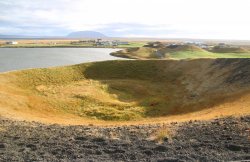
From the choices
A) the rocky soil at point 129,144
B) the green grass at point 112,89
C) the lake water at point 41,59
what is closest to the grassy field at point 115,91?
the green grass at point 112,89

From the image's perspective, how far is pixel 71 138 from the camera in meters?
14.9

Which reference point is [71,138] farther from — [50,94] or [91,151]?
[50,94]

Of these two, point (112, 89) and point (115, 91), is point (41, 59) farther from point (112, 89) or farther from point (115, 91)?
point (115, 91)

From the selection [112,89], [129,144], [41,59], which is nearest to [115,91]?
[112,89]

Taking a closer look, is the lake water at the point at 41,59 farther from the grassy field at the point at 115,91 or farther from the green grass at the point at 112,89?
the grassy field at the point at 115,91

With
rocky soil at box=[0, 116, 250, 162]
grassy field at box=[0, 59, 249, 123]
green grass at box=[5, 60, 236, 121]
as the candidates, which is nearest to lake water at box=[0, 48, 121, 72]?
green grass at box=[5, 60, 236, 121]

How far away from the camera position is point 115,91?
3878 cm

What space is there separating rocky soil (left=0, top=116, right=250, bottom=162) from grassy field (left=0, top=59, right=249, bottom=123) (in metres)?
8.64

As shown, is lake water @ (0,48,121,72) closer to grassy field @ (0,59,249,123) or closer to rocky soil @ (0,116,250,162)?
grassy field @ (0,59,249,123)

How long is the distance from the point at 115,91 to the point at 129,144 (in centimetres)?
2523

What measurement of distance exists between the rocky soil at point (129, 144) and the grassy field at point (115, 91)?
8.64 m

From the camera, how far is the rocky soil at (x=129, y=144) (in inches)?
477

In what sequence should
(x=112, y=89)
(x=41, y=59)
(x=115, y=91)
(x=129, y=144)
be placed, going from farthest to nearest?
1. (x=41, y=59)
2. (x=112, y=89)
3. (x=115, y=91)
4. (x=129, y=144)

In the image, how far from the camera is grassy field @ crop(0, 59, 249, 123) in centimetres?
3033
